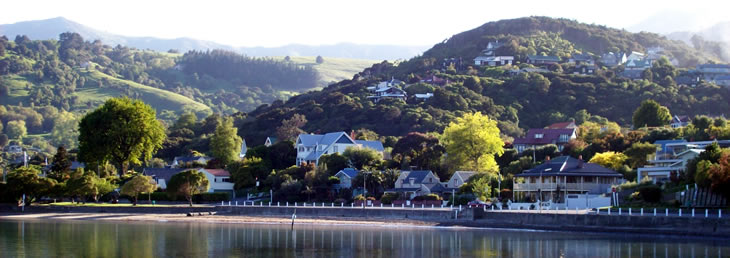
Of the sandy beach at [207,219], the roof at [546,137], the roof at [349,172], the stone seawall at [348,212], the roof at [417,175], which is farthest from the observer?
the roof at [546,137]

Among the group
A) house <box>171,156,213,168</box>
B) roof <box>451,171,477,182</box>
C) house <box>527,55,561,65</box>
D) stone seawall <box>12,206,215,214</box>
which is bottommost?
stone seawall <box>12,206,215,214</box>

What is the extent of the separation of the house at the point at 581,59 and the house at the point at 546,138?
73.2 metres

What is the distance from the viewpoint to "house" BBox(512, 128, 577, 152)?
358 feet

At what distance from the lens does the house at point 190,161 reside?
108194 millimetres

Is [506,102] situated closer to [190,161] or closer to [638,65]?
[638,65]

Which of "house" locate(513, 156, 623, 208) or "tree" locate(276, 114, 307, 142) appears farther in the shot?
"tree" locate(276, 114, 307, 142)

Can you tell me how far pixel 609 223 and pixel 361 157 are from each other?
134ft

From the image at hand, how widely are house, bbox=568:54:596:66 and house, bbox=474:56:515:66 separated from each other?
38.7 ft

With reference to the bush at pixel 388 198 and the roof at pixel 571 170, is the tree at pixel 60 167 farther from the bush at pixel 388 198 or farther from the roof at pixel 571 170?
the roof at pixel 571 170

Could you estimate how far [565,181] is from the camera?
236ft

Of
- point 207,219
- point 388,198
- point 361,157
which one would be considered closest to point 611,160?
point 388,198

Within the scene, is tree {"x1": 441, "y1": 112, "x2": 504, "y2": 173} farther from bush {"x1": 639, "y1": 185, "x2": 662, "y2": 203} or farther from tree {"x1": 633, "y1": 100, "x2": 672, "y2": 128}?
tree {"x1": 633, "y1": 100, "x2": 672, "y2": 128}

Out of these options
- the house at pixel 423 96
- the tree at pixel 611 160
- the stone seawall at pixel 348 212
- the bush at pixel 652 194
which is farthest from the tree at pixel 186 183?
the house at pixel 423 96

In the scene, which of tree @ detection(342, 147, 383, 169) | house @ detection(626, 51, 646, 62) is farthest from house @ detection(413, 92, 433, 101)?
tree @ detection(342, 147, 383, 169)
